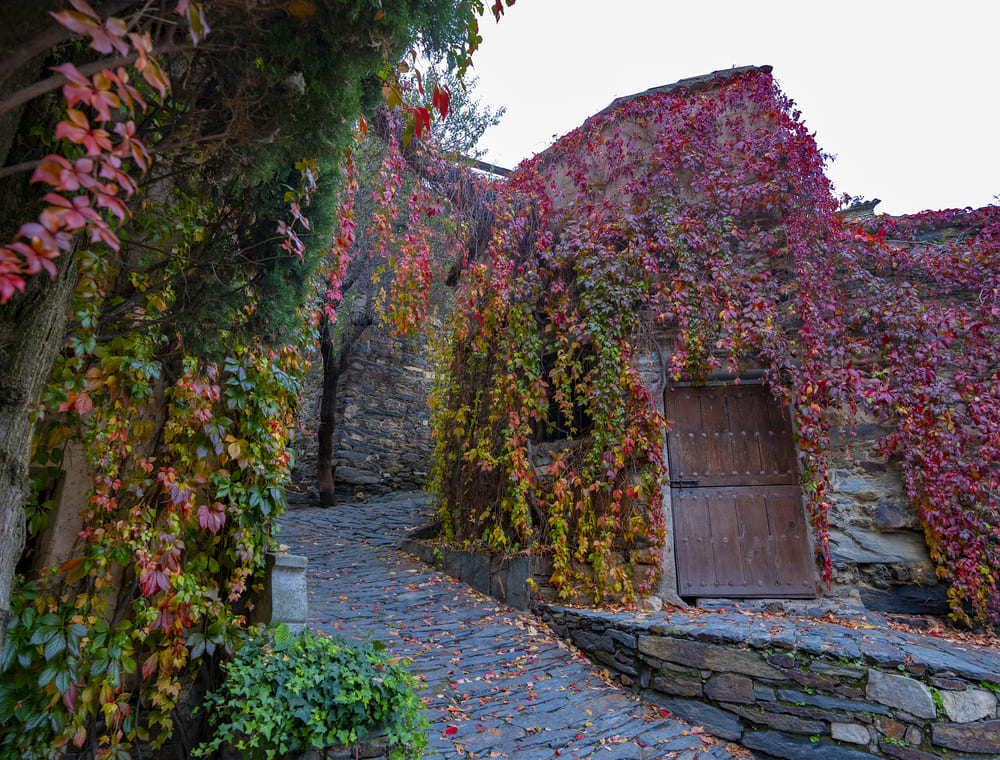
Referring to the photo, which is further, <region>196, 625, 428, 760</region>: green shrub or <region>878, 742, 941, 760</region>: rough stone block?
<region>878, 742, 941, 760</region>: rough stone block

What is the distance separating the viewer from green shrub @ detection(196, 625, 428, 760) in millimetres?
2381

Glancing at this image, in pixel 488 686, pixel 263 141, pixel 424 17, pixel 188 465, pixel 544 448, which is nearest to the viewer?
pixel 424 17

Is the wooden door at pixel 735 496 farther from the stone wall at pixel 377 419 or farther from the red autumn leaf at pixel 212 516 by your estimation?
the stone wall at pixel 377 419

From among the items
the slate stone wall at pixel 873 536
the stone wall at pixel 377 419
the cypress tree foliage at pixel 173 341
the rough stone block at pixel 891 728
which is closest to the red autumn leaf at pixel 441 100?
the cypress tree foliage at pixel 173 341

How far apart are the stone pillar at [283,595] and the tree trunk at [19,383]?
134 centimetres

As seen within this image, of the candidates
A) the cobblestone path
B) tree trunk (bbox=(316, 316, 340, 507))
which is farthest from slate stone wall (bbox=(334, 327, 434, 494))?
the cobblestone path

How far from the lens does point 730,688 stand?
3.55 metres

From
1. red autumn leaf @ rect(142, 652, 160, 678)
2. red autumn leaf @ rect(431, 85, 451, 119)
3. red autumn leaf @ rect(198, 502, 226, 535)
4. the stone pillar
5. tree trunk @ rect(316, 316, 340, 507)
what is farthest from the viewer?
tree trunk @ rect(316, 316, 340, 507)

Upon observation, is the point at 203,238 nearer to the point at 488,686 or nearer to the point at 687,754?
the point at 488,686

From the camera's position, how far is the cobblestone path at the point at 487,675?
308 cm

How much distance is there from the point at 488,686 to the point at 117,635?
2.04 m

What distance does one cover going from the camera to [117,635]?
240cm

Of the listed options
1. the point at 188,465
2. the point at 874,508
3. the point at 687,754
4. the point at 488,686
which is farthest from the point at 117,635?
the point at 874,508

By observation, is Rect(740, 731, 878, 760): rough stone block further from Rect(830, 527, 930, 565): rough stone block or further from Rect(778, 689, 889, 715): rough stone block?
Rect(830, 527, 930, 565): rough stone block
